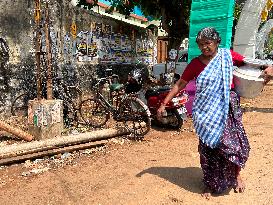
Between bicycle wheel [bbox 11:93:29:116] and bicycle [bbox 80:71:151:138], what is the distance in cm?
143

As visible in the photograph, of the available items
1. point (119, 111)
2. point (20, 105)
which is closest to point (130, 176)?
point (119, 111)

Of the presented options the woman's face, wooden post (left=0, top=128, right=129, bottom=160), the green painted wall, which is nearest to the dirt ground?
wooden post (left=0, top=128, right=129, bottom=160)

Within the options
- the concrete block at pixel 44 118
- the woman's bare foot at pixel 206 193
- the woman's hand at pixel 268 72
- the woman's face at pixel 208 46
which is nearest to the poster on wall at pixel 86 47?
the concrete block at pixel 44 118

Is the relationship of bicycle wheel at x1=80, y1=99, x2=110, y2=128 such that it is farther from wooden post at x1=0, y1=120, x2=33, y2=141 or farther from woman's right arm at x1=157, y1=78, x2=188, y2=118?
woman's right arm at x1=157, y1=78, x2=188, y2=118

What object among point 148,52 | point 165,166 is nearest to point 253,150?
point 165,166

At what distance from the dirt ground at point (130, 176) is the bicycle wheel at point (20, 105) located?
2797 millimetres

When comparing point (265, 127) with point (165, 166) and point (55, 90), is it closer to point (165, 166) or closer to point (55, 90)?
point (165, 166)

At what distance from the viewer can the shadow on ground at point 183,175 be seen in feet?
13.0

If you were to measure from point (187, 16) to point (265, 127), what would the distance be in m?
6.53

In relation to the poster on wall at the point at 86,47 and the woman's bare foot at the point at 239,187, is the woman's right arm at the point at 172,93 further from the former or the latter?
the poster on wall at the point at 86,47

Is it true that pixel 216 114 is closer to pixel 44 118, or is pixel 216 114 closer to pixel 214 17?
pixel 44 118

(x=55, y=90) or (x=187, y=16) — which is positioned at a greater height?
(x=187, y=16)

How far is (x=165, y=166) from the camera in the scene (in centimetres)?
467

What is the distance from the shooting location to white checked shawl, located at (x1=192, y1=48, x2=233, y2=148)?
3336 mm
